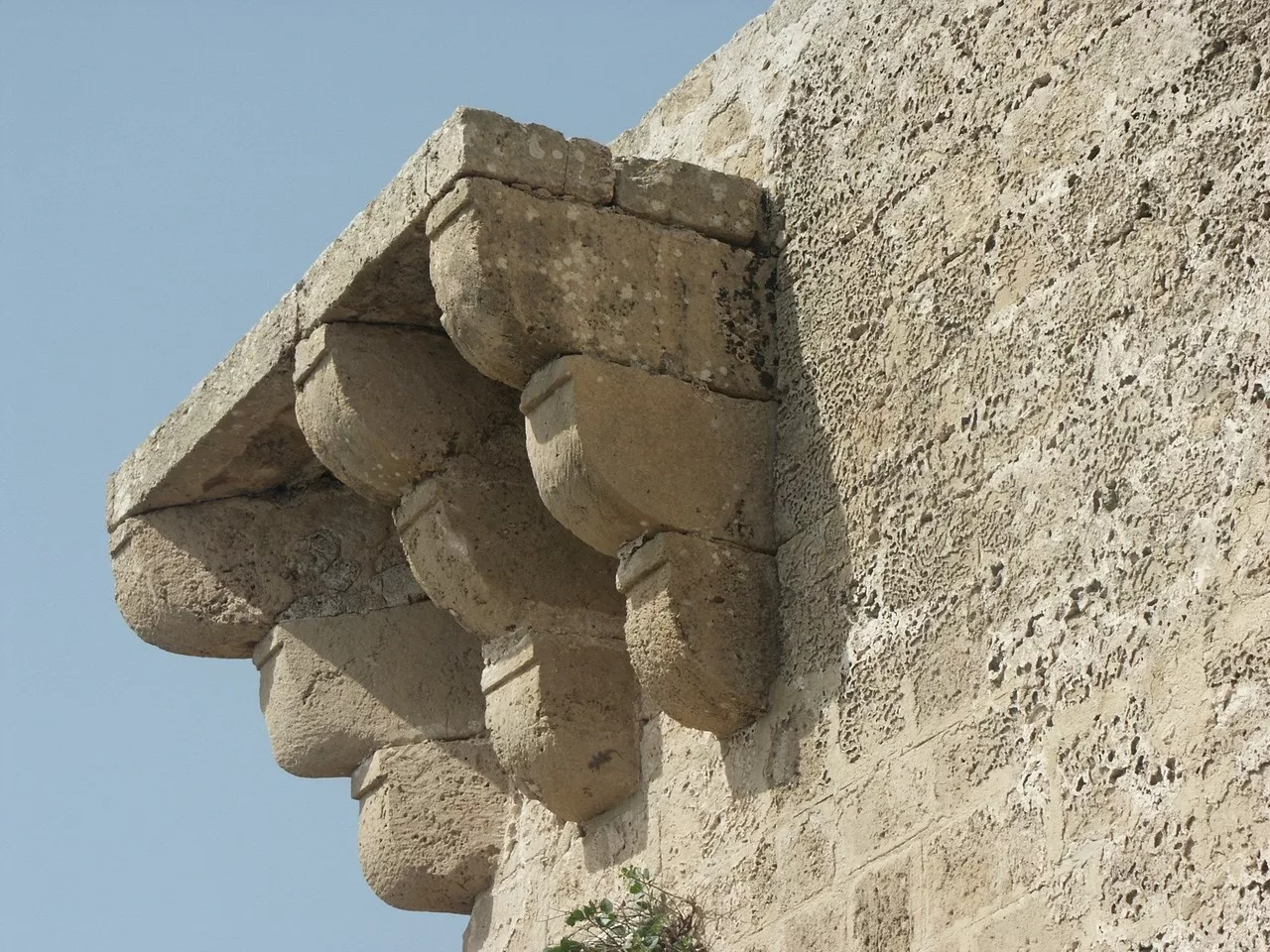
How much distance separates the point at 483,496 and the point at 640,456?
619 millimetres

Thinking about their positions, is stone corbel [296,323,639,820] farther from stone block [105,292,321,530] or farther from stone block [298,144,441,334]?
stone block [105,292,321,530]

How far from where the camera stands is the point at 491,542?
4613mm

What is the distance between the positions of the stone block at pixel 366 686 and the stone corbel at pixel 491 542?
20.6 inches

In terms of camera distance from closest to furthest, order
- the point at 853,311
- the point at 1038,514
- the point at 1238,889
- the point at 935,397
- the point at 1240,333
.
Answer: the point at 1238,889, the point at 1240,333, the point at 1038,514, the point at 935,397, the point at 853,311

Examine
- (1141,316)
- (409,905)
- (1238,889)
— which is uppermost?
(1141,316)

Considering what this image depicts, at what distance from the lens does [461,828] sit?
5070mm

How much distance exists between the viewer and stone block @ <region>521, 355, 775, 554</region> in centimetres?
407

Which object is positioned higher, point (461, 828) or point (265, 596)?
point (265, 596)

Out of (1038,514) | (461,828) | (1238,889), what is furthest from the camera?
(461,828)

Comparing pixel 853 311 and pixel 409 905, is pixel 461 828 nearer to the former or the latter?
pixel 409 905

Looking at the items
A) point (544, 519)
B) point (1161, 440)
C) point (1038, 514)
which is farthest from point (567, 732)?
point (1161, 440)

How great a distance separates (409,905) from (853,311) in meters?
1.77

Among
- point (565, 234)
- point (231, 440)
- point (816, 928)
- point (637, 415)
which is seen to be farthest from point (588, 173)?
point (816, 928)

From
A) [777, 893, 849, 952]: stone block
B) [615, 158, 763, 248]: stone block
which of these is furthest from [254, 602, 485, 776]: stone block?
[777, 893, 849, 952]: stone block
